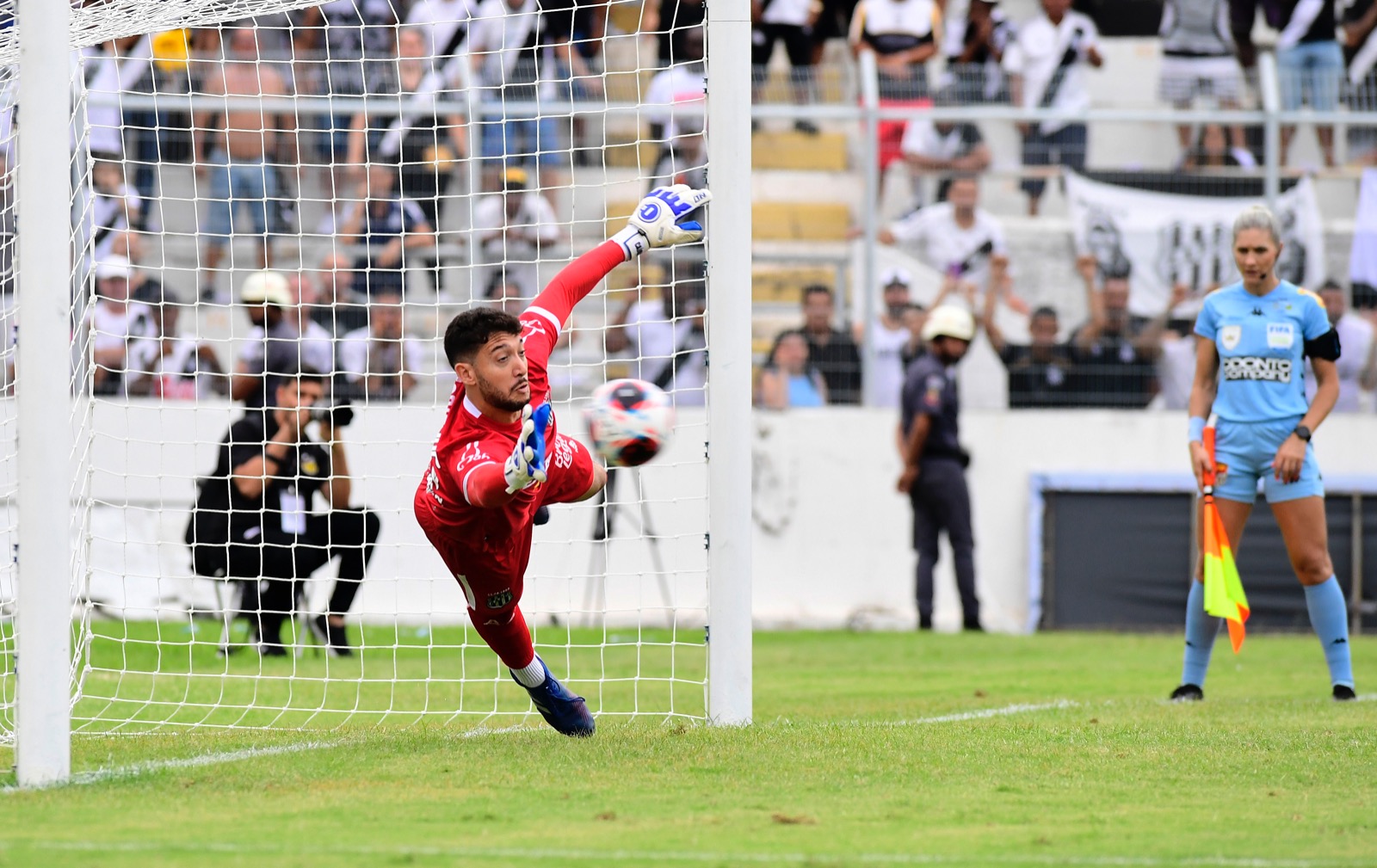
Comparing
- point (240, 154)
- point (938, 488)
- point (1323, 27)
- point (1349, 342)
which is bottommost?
point (938, 488)

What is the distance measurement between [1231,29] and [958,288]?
15.2 ft

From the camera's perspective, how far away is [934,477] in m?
14.8

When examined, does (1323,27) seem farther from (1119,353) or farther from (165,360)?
(165,360)

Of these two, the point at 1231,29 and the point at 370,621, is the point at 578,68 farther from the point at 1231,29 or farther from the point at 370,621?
the point at 1231,29

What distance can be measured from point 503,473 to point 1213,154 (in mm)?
11886

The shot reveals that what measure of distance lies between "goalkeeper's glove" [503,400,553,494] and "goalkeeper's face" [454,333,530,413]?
377mm

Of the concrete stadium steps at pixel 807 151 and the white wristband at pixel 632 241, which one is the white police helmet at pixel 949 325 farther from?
the white wristband at pixel 632 241

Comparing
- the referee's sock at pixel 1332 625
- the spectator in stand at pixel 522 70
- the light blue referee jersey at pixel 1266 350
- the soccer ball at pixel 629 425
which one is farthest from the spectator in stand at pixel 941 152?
the soccer ball at pixel 629 425

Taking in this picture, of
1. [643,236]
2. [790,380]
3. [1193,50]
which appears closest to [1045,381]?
[790,380]

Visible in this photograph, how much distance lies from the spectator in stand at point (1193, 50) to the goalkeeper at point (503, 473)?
11.4m

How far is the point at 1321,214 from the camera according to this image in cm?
1562

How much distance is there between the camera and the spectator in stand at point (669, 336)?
14.8 meters

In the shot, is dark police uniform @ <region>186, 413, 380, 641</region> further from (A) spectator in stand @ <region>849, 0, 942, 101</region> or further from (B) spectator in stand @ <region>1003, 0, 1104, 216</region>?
(A) spectator in stand @ <region>849, 0, 942, 101</region>

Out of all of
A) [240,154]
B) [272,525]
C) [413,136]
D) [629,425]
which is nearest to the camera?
[629,425]
